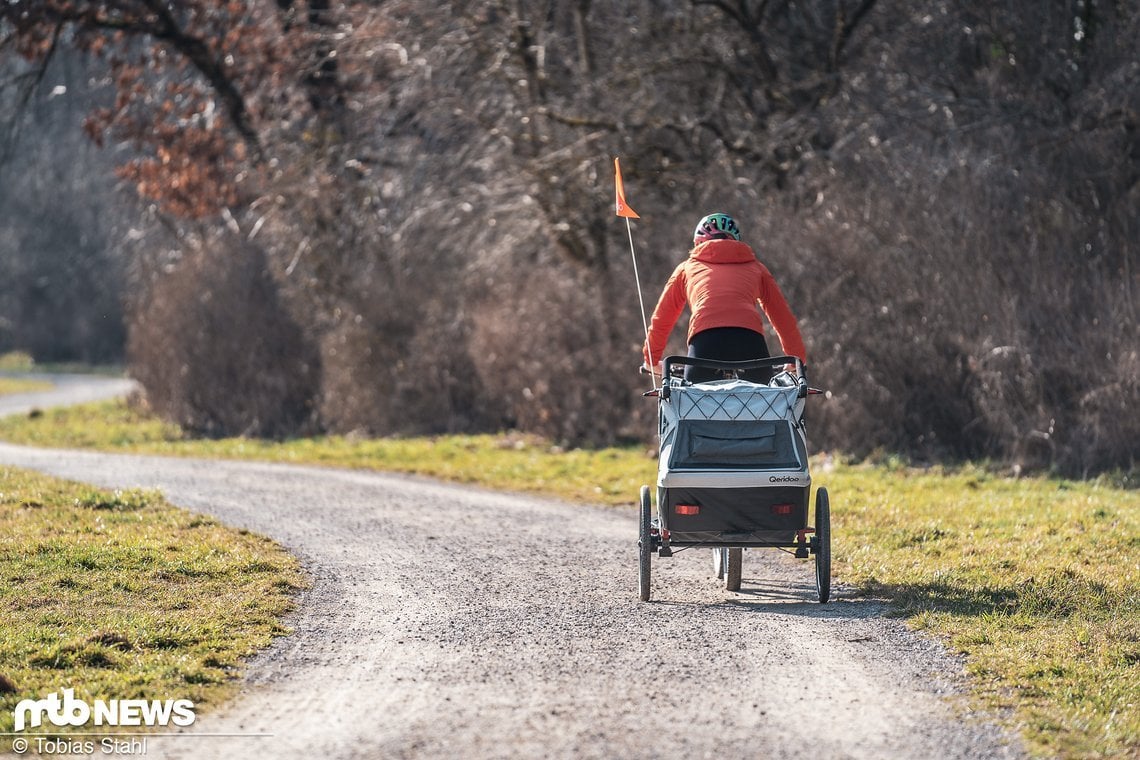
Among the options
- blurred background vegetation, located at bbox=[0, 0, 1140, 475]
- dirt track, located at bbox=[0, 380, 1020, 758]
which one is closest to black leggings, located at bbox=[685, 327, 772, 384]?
dirt track, located at bbox=[0, 380, 1020, 758]

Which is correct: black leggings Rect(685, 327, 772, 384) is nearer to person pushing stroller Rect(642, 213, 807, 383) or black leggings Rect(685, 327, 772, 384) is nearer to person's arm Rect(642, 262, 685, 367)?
person pushing stroller Rect(642, 213, 807, 383)

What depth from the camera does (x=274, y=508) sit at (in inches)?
523

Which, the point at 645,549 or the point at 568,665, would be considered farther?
the point at 645,549

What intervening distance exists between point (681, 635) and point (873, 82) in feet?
39.9

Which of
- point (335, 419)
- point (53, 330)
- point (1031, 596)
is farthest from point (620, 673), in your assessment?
point (53, 330)

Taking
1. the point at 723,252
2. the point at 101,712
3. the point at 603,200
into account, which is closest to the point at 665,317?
the point at 723,252

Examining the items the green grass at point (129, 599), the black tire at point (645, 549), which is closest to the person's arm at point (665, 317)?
the black tire at point (645, 549)

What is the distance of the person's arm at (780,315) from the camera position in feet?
30.3

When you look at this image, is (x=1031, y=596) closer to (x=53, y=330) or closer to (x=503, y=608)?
(x=503, y=608)

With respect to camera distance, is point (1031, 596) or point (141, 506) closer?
point (1031, 596)

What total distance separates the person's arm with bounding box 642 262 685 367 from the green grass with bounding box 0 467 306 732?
2.67 meters

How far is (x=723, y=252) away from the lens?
9258 millimetres

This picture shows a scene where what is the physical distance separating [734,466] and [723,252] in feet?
4.86

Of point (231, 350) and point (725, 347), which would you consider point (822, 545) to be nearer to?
point (725, 347)
